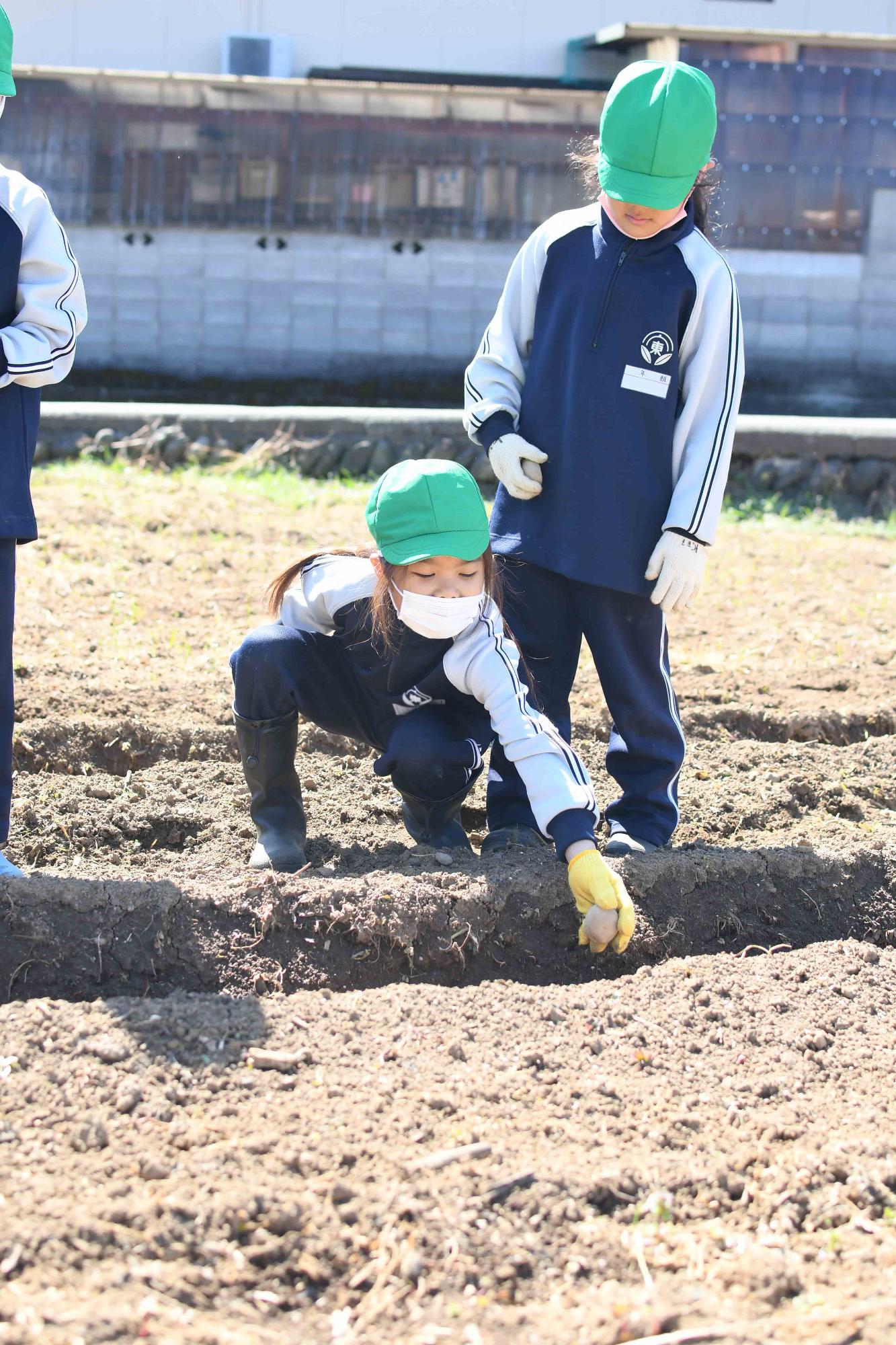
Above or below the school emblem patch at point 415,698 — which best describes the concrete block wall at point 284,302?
above

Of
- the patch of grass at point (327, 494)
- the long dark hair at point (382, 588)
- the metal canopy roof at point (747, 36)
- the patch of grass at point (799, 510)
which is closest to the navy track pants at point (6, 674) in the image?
the long dark hair at point (382, 588)

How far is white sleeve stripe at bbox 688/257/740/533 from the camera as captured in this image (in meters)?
3.04

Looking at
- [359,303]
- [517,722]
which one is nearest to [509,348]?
[517,722]

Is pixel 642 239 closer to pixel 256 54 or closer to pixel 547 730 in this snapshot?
pixel 547 730

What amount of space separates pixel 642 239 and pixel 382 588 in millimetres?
971

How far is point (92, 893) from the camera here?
8.95 ft

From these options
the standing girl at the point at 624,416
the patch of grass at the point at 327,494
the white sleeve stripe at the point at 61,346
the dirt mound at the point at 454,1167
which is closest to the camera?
the dirt mound at the point at 454,1167

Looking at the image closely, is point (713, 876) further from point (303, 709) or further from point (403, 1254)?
point (403, 1254)

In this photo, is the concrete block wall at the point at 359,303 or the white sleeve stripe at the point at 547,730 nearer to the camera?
the white sleeve stripe at the point at 547,730

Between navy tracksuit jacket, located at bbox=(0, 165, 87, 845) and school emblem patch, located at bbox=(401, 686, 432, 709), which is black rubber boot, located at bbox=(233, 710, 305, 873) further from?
navy tracksuit jacket, located at bbox=(0, 165, 87, 845)

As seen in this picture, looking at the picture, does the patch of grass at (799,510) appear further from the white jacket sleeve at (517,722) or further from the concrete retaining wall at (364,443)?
the white jacket sleeve at (517,722)

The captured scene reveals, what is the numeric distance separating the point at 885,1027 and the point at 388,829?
1391 millimetres

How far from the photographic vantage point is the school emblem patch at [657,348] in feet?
10.0

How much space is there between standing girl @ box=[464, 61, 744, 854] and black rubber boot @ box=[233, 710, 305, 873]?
0.51 metres
